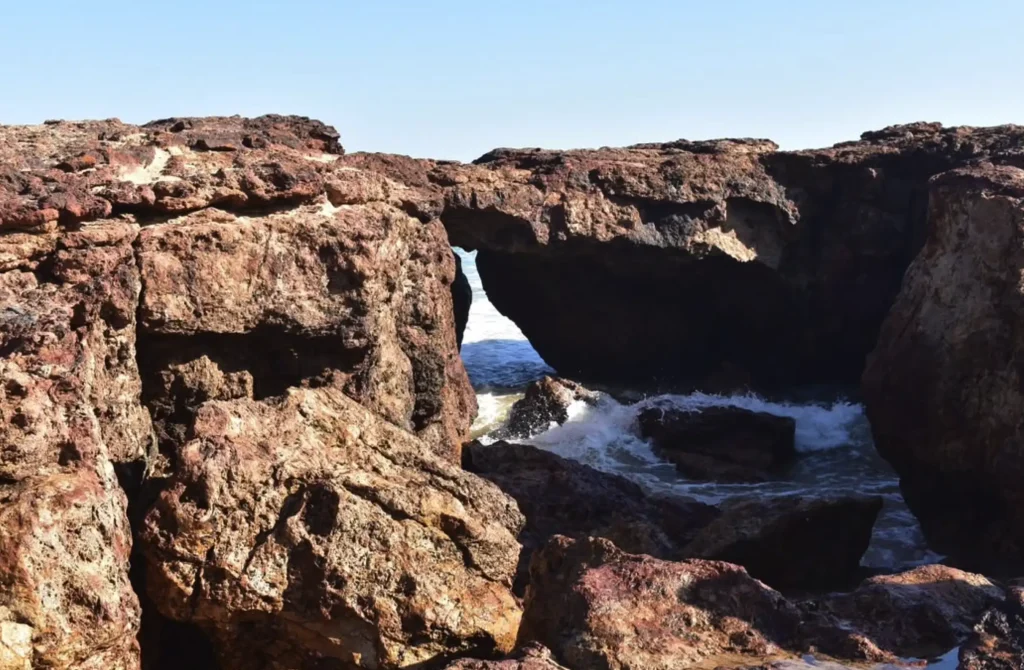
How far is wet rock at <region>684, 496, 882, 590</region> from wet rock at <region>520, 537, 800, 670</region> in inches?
111

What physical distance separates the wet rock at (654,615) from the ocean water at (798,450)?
5.62 metres

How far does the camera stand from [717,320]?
59.4 ft

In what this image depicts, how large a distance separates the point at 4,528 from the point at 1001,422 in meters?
9.03

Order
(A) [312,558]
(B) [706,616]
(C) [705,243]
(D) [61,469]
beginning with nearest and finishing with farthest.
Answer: (D) [61,469], (B) [706,616], (A) [312,558], (C) [705,243]

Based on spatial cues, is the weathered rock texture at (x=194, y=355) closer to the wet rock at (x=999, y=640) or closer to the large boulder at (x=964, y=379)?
the wet rock at (x=999, y=640)

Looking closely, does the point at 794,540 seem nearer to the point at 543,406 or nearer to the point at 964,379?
the point at 964,379

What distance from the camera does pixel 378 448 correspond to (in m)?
6.45

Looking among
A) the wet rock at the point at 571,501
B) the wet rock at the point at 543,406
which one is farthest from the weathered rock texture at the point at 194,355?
the wet rock at the point at 543,406

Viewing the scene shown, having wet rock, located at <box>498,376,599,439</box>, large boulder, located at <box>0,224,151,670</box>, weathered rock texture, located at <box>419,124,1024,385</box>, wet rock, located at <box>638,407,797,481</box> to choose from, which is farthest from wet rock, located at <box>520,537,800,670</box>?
wet rock, located at <box>498,376,599,439</box>

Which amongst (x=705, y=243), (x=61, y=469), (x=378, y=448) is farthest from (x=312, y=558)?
(x=705, y=243)

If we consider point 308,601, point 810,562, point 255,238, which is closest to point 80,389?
point 308,601

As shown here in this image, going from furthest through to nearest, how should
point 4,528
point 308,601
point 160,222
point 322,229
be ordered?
point 322,229 → point 160,222 → point 308,601 → point 4,528

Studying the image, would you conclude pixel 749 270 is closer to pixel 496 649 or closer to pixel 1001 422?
pixel 1001 422

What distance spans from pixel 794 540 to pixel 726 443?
5.40 metres
